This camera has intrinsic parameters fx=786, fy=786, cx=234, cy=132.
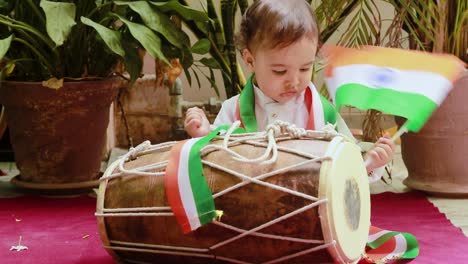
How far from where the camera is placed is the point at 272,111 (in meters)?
1.57

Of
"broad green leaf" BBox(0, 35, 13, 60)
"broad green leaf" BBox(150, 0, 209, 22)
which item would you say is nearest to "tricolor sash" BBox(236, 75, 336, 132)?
"broad green leaf" BBox(150, 0, 209, 22)

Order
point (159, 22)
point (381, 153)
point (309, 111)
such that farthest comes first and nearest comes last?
point (159, 22), point (309, 111), point (381, 153)

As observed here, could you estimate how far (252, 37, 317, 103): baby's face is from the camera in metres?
1.47

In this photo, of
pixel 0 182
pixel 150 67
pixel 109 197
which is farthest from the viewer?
pixel 150 67

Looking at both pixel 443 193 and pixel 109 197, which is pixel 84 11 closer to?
pixel 109 197

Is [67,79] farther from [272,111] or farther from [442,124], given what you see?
[442,124]

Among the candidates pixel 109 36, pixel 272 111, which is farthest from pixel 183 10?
pixel 272 111

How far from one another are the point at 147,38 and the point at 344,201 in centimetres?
87

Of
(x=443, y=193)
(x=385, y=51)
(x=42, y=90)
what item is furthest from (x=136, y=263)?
(x=443, y=193)

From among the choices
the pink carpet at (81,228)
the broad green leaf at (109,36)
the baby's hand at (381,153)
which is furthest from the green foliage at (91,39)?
the baby's hand at (381,153)

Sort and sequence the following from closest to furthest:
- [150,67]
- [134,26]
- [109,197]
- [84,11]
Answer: [109,197] → [134,26] → [84,11] → [150,67]

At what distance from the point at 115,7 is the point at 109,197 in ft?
2.67

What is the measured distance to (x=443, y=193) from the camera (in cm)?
205

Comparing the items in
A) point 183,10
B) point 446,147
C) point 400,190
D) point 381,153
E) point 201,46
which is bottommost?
point 400,190
